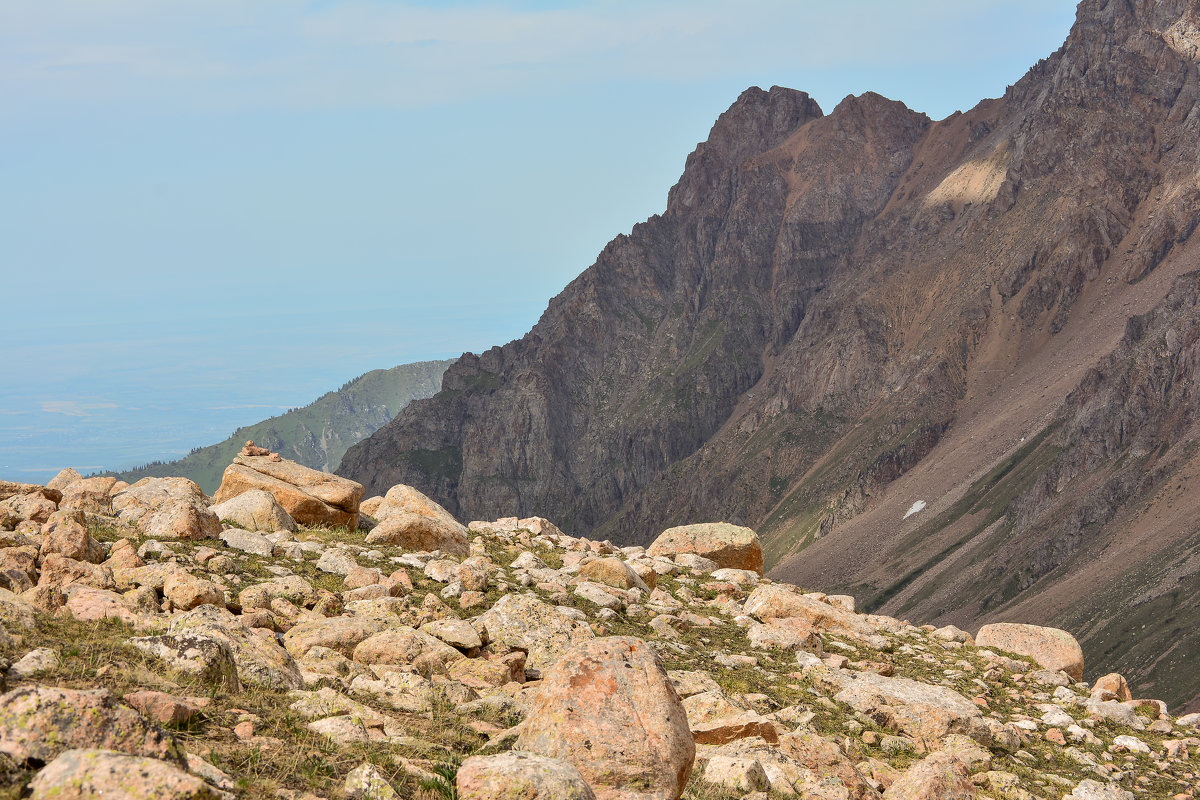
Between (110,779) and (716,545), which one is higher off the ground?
(110,779)

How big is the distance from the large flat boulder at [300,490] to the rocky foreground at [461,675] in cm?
10

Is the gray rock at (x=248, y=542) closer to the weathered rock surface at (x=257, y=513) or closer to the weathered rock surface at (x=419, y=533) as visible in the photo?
the weathered rock surface at (x=257, y=513)

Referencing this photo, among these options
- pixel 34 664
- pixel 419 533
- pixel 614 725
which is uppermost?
pixel 34 664

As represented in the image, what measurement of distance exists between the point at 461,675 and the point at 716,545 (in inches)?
910

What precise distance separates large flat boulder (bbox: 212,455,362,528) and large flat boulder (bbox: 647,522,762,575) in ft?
43.9

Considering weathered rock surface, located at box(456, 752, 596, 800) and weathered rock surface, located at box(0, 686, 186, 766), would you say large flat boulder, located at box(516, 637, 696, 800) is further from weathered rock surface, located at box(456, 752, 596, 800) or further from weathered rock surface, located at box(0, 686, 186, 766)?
weathered rock surface, located at box(0, 686, 186, 766)

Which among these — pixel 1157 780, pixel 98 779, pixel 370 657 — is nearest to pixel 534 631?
pixel 370 657

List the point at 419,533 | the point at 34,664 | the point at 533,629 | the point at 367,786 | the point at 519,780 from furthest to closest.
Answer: the point at 419,533 → the point at 533,629 → the point at 34,664 → the point at 519,780 → the point at 367,786

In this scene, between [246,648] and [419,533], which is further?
[419,533]

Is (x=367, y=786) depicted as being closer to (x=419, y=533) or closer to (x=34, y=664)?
(x=34, y=664)

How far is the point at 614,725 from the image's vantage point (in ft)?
45.9

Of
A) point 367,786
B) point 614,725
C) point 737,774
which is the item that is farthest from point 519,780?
point 737,774

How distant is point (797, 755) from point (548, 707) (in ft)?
18.8

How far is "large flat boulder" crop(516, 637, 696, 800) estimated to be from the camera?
13461 mm
